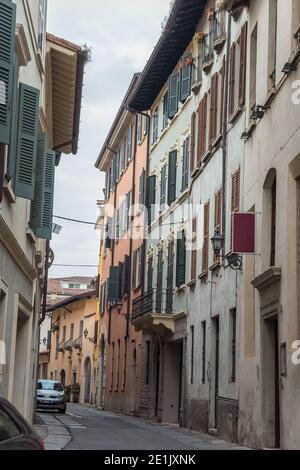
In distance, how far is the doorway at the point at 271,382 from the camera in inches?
667

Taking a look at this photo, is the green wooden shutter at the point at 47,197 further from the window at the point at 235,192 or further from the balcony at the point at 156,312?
the balcony at the point at 156,312

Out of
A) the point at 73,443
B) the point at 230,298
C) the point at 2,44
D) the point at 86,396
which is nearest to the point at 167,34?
the point at 230,298

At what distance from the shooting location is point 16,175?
1418 centimetres

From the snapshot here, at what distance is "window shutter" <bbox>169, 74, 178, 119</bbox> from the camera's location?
3158cm

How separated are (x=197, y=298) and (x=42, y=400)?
16442mm

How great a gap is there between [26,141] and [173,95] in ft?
59.2

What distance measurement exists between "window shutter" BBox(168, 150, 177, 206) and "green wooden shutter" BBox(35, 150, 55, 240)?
1353cm

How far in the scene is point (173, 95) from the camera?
31.8 m

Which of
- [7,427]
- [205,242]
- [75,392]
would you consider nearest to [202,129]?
[205,242]

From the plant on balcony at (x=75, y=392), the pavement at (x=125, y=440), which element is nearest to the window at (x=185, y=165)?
the pavement at (x=125, y=440)

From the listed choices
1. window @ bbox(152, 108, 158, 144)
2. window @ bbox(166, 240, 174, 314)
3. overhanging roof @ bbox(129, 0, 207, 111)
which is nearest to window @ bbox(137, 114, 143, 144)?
overhanging roof @ bbox(129, 0, 207, 111)

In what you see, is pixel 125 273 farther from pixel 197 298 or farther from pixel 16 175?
pixel 16 175

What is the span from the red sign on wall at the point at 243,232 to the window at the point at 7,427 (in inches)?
462

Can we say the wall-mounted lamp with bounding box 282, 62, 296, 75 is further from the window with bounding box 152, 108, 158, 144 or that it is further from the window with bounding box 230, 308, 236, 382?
the window with bounding box 152, 108, 158, 144
